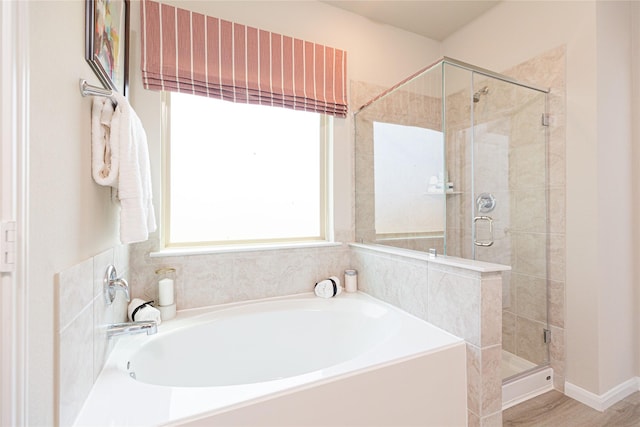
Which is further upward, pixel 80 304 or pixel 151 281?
pixel 80 304

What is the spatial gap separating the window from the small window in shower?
433 millimetres

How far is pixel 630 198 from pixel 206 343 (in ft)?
9.01

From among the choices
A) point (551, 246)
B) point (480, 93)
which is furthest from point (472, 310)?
point (480, 93)

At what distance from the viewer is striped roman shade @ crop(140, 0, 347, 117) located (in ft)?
5.72

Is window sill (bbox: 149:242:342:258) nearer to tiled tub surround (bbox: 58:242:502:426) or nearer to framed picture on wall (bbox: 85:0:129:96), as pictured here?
tiled tub surround (bbox: 58:242:502:426)

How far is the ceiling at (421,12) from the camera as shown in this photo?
2.28m

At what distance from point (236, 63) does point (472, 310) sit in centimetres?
195

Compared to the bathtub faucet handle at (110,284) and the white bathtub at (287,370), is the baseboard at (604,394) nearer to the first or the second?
the white bathtub at (287,370)

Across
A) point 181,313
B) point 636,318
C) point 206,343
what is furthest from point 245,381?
point 636,318

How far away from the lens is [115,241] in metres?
1.34

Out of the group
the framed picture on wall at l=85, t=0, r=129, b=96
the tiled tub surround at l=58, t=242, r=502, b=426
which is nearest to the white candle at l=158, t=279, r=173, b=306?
the tiled tub surround at l=58, t=242, r=502, b=426

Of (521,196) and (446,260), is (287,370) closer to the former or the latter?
(446,260)

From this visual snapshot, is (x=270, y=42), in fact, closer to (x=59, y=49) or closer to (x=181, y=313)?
(x=59, y=49)

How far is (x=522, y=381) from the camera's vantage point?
1.82 m
